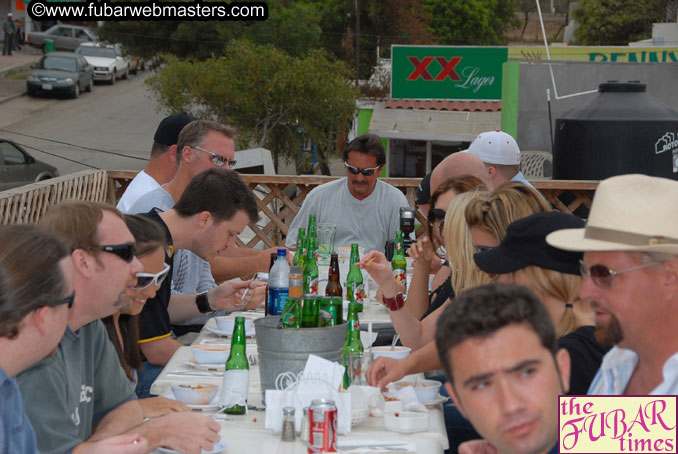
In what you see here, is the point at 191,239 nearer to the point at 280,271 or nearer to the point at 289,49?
the point at 280,271

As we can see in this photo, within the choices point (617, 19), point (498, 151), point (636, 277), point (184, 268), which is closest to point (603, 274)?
point (636, 277)

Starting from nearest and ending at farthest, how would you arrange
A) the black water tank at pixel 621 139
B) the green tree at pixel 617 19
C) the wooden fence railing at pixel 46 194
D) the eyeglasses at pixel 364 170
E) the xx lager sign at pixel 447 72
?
the eyeglasses at pixel 364 170 → the wooden fence railing at pixel 46 194 → the black water tank at pixel 621 139 → the xx lager sign at pixel 447 72 → the green tree at pixel 617 19

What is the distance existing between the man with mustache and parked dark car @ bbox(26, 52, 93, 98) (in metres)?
34.5

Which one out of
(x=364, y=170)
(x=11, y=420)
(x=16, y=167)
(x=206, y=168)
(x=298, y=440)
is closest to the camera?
(x=11, y=420)

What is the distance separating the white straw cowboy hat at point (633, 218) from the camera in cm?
217

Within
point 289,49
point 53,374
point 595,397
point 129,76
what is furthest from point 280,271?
point 129,76

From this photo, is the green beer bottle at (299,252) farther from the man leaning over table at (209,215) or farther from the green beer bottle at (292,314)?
the green beer bottle at (292,314)

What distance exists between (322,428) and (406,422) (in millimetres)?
329

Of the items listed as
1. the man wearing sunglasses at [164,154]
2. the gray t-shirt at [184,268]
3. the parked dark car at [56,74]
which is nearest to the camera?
the gray t-shirt at [184,268]

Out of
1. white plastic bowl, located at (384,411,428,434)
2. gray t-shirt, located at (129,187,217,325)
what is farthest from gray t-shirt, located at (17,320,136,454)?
gray t-shirt, located at (129,187,217,325)

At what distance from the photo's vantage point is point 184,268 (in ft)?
16.4

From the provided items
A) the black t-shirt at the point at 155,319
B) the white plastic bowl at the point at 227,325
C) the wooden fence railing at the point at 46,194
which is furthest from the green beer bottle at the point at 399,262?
the wooden fence railing at the point at 46,194

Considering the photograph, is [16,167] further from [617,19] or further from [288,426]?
[617,19]

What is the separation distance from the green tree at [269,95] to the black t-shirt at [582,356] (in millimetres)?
19505
